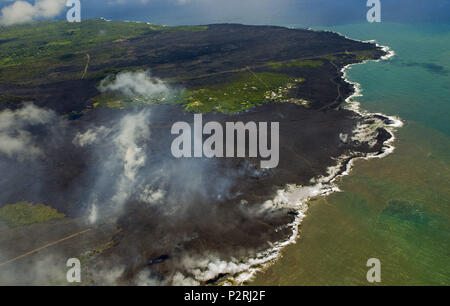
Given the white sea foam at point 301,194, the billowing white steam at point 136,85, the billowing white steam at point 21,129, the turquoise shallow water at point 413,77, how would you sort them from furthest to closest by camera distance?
the billowing white steam at point 136,85
the turquoise shallow water at point 413,77
the billowing white steam at point 21,129
the white sea foam at point 301,194

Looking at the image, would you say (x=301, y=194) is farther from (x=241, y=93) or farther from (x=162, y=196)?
(x=241, y=93)

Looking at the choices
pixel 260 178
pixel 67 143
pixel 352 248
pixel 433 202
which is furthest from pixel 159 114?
pixel 433 202

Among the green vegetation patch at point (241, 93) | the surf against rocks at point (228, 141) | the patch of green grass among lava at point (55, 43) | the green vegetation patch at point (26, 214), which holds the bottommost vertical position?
the green vegetation patch at point (26, 214)

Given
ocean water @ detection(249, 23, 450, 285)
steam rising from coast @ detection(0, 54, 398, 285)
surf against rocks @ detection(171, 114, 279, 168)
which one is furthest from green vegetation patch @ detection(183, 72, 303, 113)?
ocean water @ detection(249, 23, 450, 285)

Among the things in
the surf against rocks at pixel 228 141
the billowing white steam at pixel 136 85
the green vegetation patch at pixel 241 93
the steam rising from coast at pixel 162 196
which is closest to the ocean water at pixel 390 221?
the steam rising from coast at pixel 162 196

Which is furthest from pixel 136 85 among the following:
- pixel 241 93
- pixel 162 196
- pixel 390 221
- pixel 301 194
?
pixel 390 221

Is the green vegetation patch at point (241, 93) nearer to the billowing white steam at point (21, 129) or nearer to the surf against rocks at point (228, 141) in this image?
the surf against rocks at point (228, 141)
